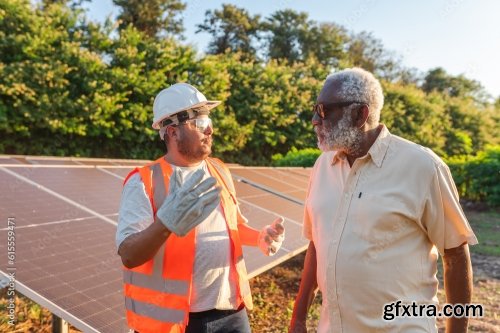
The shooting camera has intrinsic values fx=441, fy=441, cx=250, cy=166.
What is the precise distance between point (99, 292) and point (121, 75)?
1180 cm

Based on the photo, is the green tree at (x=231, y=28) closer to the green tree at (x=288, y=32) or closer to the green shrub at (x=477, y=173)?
the green tree at (x=288, y=32)

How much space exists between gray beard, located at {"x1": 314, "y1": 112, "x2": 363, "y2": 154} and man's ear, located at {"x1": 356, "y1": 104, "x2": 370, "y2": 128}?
38 millimetres

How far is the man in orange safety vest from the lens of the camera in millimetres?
2027

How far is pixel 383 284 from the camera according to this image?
81.6 inches

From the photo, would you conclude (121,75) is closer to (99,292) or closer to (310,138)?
(310,138)

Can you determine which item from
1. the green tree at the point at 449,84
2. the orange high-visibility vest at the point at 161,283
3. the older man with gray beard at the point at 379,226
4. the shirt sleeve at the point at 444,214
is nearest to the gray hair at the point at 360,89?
the older man with gray beard at the point at 379,226

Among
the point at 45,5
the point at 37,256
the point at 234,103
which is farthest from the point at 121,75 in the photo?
the point at 37,256

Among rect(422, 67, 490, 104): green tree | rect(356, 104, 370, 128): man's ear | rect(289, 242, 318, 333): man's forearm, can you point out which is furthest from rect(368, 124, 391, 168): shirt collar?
rect(422, 67, 490, 104): green tree

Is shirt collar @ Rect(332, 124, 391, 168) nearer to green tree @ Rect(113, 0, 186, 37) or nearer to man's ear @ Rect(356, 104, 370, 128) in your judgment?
man's ear @ Rect(356, 104, 370, 128)

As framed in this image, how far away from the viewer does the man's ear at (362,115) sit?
2.24 meters

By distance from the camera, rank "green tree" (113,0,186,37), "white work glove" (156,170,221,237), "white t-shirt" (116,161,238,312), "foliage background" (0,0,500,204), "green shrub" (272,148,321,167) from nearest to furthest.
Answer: "white work glove" (156,170,221,237) < "white t-shirt" (116,161,238,312) < "foliage background" (0,0,500,204) < "green shrub" (272,148,321,167) < "green tree" (113,0,186,37)

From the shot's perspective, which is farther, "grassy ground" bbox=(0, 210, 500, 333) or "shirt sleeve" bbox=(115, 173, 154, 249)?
"grassy ground" bbox=(0, 210, 500, 333)

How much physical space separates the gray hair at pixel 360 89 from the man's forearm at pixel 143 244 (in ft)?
3.66

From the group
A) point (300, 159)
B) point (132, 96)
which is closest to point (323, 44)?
point (300, 159)
